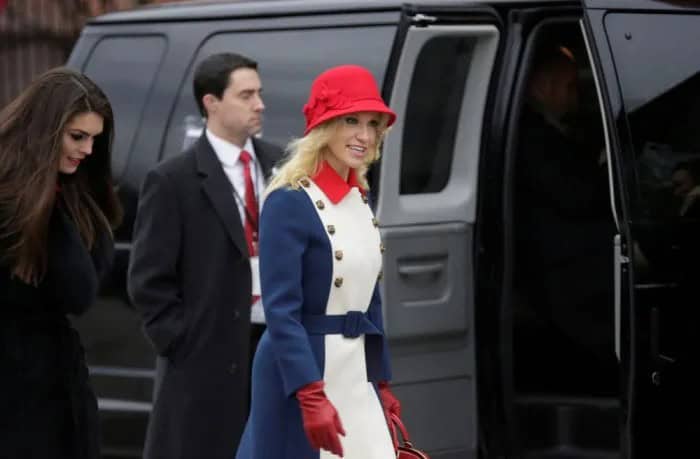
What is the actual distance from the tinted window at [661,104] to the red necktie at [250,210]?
150 centimetres

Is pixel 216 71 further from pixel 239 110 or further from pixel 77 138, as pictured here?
pixel 77 138

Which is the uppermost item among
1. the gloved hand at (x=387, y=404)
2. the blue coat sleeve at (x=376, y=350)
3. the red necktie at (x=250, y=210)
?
the red necktie at (x=250, y=210)

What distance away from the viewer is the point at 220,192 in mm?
6781

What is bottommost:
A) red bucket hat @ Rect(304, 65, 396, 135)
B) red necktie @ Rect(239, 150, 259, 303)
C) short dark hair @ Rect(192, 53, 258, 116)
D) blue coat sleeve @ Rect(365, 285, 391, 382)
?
blue coat sleeve @ Rect(365, 285, 391, 382)

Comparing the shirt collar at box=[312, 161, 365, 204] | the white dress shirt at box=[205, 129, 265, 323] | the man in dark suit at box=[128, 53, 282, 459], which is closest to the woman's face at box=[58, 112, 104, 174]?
the shirt collar at box=[312, 161, 365, 204]

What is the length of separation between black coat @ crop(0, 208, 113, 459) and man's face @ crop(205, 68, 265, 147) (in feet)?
6.00

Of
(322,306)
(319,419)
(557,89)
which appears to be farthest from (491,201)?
(319,419)

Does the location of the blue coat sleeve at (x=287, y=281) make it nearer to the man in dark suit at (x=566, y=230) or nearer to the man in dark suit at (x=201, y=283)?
the man in dark suit at (x=201, y=283)

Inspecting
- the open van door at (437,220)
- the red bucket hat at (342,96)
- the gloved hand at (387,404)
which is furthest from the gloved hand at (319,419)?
the open van door at (437,220)

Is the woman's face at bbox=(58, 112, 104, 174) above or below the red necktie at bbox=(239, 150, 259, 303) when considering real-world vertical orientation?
above

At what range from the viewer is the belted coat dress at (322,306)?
5.23 m

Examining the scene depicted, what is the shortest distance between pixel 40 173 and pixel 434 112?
227 centimetres

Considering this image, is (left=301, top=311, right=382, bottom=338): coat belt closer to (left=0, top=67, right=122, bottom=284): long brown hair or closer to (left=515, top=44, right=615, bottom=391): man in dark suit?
(left=0, top=67, right=122, bottom=284): long brown hair

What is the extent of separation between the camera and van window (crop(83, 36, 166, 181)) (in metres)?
7.58
